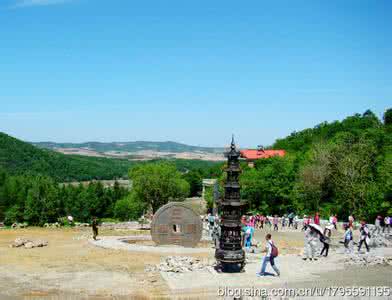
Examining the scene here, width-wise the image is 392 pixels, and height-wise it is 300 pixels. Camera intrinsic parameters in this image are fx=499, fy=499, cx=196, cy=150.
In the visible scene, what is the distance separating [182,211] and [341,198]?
26598mm

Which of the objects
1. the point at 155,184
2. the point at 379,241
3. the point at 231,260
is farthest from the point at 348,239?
the point at 155,184

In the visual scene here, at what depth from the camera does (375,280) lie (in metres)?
19.3

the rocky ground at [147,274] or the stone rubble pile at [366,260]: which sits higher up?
the stone rubble pile at [366,260]

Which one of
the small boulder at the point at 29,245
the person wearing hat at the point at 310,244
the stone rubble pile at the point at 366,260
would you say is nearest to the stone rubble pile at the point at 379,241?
the stone rubble pile at the point at 366,260

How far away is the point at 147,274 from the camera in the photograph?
2170 cm

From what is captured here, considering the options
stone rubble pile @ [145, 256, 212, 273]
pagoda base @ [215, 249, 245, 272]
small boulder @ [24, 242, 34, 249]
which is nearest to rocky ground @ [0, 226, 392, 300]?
stone rubble pile @ [145, 256, 212, 273]

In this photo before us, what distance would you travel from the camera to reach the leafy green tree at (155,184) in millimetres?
60281

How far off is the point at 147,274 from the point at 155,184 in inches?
1531

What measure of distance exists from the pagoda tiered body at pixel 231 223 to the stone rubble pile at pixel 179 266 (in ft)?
3.48

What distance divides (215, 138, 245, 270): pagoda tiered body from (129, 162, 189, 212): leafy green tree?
38.6m

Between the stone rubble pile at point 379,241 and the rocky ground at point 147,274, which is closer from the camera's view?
the rocky ground at point 147,274

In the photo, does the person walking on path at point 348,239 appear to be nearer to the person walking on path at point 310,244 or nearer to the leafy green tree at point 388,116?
the person walking on path at point 310,244

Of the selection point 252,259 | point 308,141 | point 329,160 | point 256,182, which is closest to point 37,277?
point 252,259

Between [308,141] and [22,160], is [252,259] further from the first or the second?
[22,160]
